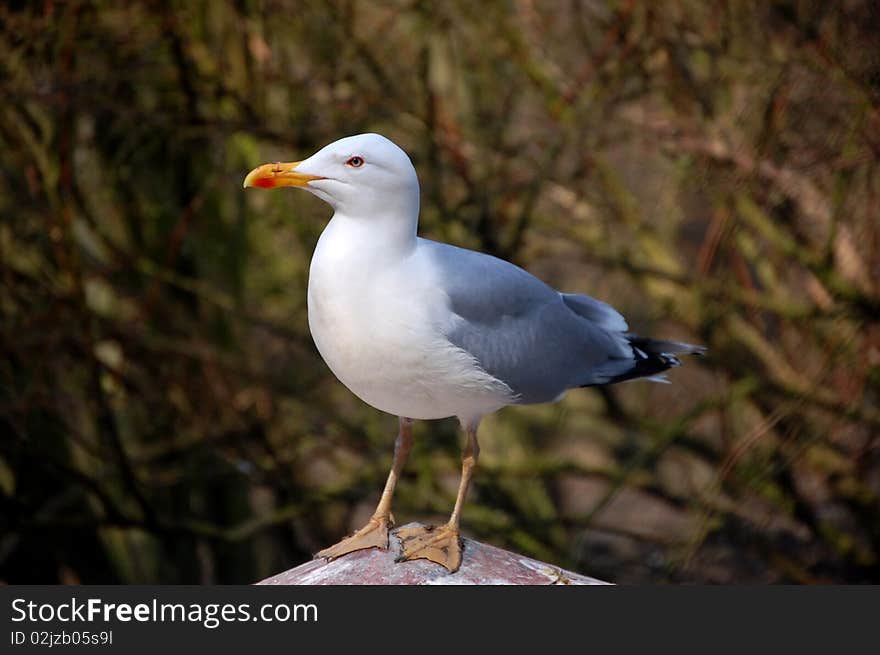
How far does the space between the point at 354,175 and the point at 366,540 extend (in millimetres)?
1250

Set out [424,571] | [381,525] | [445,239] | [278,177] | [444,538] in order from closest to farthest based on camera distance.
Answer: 1. [278,177]
2. [424,571]
3. [444,538]
4. [381,525]
5. [445,239]

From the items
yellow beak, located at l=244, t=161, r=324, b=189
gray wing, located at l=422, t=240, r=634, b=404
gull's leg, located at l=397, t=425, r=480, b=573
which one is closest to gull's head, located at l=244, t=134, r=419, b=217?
yellow beak, located at l=244, t=161, r=324, b=189

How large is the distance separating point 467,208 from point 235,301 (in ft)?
5.44

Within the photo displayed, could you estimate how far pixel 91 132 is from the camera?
767 cm

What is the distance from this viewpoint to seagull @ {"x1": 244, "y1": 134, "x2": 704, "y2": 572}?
144 inches

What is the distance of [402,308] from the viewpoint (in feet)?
12.1

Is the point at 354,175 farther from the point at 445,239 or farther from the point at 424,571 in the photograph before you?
the point at 445,239

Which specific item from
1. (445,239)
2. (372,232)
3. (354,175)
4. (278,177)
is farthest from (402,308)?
(445,239)

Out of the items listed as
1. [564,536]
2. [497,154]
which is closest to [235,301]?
[497,154]

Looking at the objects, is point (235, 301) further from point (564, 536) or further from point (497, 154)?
point (564, 536)

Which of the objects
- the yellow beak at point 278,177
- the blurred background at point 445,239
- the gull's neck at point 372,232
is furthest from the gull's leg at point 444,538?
the blurred background at point 445,239

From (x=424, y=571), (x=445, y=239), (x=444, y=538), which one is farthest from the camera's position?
(x=445, y=239)

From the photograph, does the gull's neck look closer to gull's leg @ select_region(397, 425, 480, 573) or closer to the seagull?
the seagull

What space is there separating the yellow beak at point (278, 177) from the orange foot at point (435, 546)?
124cm
